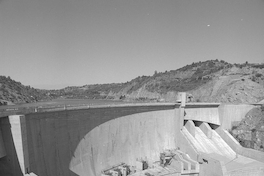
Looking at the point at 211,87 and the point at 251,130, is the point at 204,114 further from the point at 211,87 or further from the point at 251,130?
the point at 211,87

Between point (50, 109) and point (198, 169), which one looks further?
point (198, 169)

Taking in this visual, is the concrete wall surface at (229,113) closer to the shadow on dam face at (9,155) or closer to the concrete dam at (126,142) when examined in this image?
the concrete dam at (126,142)

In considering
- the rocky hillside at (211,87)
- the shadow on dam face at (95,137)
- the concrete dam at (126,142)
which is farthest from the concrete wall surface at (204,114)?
the rocky hillside at (211,87)

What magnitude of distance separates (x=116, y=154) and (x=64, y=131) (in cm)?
547

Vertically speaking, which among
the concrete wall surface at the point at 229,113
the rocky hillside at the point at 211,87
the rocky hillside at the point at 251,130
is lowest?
the rocky hillside at the point at 251,130

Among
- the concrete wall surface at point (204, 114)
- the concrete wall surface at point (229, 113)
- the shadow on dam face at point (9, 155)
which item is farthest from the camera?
the concrete wall surface at point (229, 113)

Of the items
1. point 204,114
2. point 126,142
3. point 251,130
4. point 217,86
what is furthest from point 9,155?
point 217,86

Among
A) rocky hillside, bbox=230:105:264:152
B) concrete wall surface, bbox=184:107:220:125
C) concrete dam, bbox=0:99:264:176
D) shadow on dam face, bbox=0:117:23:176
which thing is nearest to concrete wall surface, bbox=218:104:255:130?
concrete dam, bbox=0:99:264:176

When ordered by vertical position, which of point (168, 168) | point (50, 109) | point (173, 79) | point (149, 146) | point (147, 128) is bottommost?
point (168, 168)

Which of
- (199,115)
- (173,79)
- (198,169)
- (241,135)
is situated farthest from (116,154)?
(173,79)

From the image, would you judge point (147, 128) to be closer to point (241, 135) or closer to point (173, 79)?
point (241, 135)

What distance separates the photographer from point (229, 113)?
73.8ft

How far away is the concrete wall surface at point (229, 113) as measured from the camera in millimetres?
22344

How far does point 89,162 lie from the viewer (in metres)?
13.2
